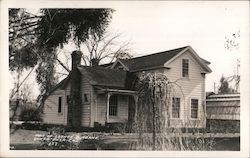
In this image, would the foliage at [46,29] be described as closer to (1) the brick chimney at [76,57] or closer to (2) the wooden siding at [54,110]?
(1) the brick chimney at [76,57]

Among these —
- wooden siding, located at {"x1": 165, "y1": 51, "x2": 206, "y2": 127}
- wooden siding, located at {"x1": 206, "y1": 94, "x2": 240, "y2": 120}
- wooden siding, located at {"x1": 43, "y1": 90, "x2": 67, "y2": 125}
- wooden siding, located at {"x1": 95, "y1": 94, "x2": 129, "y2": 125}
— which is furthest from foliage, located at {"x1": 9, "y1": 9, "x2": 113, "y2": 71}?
wooden siding, located at {"x1": 206, "y1": 94, "x2": 240, "y2": 120}

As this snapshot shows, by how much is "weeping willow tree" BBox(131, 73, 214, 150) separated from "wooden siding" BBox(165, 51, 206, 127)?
52 millimetres

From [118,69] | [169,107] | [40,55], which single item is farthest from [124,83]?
[40,55]

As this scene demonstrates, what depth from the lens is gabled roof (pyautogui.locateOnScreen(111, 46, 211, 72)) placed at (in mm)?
5914

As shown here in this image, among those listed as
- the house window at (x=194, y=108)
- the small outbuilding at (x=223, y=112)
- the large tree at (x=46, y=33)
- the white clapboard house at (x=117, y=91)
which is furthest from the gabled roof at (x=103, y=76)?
the small outbuilding at (x=223, y=112)

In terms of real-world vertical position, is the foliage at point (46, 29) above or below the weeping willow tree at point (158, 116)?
above

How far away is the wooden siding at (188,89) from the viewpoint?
597 centimetres

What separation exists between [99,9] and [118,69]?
2.11ft

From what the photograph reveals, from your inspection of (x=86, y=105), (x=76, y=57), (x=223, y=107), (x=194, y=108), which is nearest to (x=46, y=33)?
(x=76, y=57)

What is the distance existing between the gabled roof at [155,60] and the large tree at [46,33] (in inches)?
16.8

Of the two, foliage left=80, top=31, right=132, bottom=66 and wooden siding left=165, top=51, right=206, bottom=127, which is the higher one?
foliage left=80, top=31, right=132, bottom=66

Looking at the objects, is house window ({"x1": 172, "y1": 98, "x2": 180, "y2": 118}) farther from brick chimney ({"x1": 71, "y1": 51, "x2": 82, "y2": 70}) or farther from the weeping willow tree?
brick chimney ({"x1": 71, "y1": 51, "x2": 82, "y2": 70})

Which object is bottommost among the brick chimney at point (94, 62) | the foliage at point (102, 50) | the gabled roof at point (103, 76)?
the gabled roof at point (103, 76)
